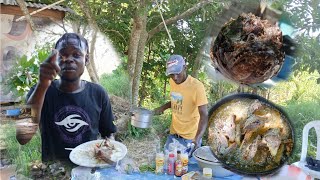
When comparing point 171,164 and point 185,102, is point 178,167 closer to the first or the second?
point 171,164

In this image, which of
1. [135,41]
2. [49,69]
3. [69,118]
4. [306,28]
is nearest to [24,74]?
[49,69]

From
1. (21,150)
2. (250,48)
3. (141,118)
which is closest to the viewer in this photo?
(250,48)

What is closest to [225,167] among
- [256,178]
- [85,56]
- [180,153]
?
[256,178]

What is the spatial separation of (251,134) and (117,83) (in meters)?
0.71

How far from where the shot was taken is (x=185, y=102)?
1764mm

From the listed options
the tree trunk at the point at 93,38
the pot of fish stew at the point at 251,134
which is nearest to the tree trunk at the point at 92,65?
the tree trunk at the point at 93,38

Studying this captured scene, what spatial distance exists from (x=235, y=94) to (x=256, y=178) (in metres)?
0.39

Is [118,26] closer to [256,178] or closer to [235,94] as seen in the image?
[235,94]

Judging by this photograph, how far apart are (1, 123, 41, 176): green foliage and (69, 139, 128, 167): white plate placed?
176mm

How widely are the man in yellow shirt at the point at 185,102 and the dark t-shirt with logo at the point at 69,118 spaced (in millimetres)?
308

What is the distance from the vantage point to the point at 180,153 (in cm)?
175

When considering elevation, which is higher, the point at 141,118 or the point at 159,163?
the point at 141,118

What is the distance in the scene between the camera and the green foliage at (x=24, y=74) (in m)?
1.61

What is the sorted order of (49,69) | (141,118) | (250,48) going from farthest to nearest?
(141,118)
(49,69)
(250,48)
